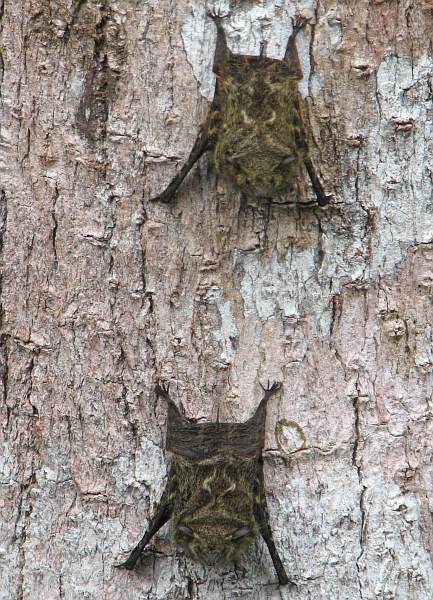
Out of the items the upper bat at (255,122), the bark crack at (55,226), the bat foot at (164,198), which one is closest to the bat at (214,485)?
the bark crack at (55,226)

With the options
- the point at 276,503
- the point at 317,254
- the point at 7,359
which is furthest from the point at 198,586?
the point at 317,254

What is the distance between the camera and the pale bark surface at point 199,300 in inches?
160

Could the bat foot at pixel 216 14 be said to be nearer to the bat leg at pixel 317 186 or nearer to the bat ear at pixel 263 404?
the bat leg at pixel 317 186

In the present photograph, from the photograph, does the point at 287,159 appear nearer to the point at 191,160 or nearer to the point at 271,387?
the point at 191,160

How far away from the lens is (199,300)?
4195mm

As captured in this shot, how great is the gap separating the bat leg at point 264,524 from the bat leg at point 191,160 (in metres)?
1.49

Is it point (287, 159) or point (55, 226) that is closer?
point (287, 159)

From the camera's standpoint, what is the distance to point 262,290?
420 cm

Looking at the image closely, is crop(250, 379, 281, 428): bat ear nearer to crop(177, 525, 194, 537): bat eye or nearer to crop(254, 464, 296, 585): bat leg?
crop(254, 464, 296, 585): bat leg

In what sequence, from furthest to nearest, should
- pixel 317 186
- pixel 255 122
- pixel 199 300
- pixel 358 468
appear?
pixel 358 468 → pixel 199 300 → pixel 317 186 → pixel 255 122

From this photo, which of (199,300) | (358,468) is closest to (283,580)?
(358,468)

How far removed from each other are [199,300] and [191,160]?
700mm

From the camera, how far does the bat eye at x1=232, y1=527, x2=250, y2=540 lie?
4.12 meters

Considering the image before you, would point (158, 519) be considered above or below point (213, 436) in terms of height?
below
